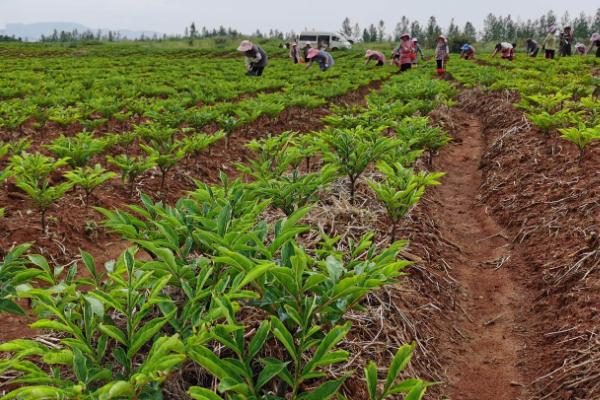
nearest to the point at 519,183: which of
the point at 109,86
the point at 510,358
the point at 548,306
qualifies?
the point at 548,306

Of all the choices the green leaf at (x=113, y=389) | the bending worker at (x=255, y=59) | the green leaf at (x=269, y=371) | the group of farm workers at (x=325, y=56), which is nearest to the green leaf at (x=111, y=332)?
the green leaf at (x=113, y=389)

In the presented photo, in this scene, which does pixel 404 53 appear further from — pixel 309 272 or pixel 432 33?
Answer: pixel 432 33

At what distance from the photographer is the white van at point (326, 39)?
128ft

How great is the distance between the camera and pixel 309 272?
1859 mm

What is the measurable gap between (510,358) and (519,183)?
112 inches

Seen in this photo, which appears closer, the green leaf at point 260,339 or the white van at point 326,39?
the green leaf at point 260,339

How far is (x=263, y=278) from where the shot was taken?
190 centimetres

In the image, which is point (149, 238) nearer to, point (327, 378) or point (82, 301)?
point (82, 301)

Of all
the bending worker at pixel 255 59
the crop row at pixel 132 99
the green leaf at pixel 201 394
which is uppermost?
the bending worker at pixel 255 59

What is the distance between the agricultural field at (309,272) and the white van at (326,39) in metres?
33.3

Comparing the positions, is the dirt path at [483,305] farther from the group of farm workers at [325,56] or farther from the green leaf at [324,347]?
the group of farm workers at [325,56]

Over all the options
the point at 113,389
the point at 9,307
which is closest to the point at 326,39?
the point at 9,307

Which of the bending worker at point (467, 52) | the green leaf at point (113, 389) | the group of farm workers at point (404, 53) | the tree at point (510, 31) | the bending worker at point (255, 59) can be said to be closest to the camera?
the green leaf at point (113, 389)

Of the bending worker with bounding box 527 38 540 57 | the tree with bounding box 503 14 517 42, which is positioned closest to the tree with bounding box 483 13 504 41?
the tree with bounding box 503 14 517 42
